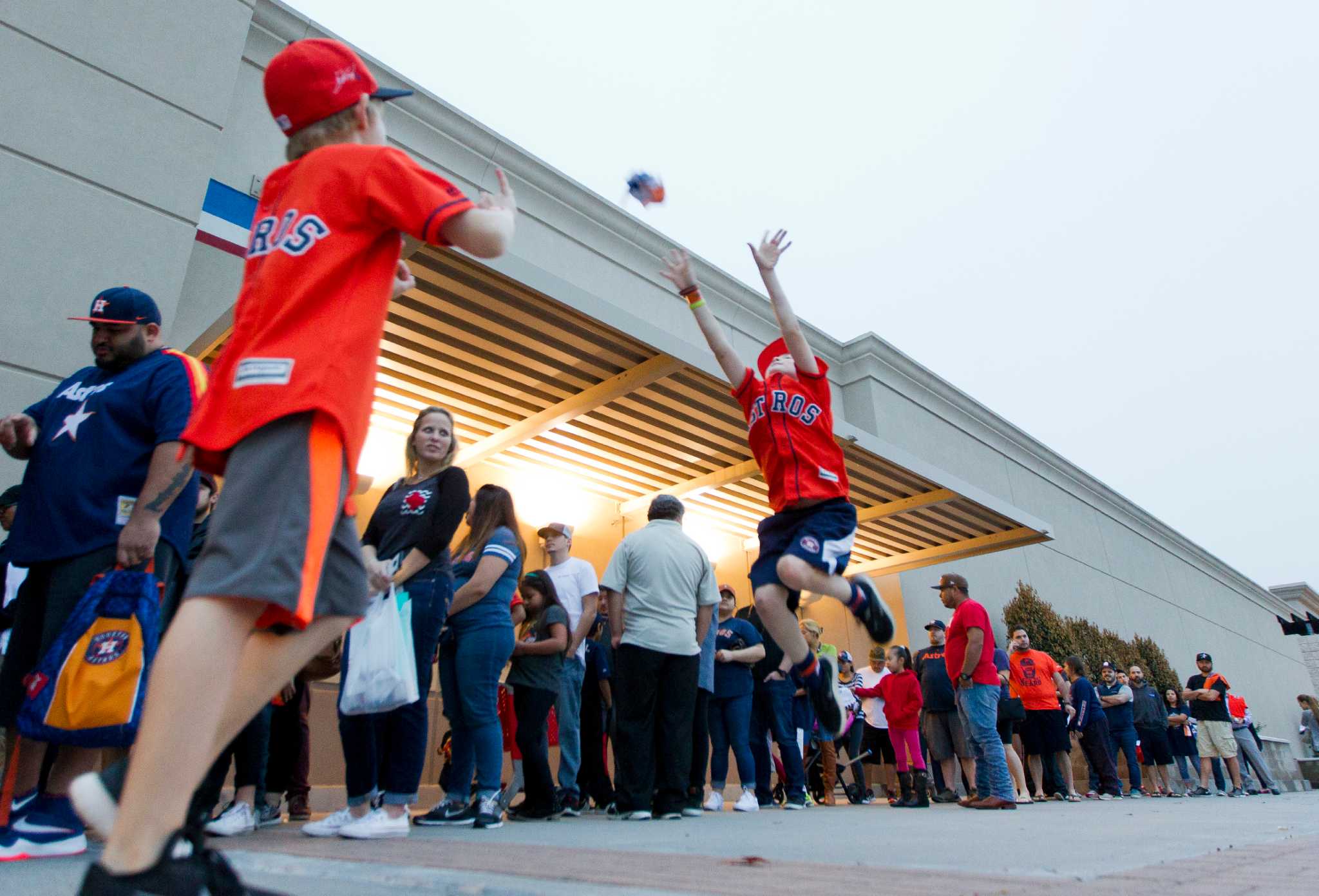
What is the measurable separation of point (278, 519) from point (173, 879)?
0.53 metres

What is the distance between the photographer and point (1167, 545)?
1144 inches

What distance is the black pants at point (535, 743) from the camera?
15.2 ft

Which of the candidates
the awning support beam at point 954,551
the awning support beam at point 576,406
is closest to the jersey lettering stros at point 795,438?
the awning support beam at point 576,406

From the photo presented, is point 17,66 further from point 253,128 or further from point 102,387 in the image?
point 102,387

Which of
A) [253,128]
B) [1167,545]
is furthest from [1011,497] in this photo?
[253,128]

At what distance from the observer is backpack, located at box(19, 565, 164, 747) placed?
231 centimetres

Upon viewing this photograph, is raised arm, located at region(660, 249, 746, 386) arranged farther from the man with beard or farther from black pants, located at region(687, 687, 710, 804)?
black pants, located at region(687, 687, 710, 804)


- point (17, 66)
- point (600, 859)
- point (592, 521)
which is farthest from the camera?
point (592, 521)

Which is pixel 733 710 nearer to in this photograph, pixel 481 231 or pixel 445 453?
pixel 445 453

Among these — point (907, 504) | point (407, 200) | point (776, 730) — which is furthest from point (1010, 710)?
point (407, 200)

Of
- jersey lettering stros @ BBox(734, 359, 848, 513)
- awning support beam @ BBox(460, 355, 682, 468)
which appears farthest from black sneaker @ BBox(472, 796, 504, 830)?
awning support beam @ BBox(460, 355, 682, 468)

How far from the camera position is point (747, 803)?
621cm

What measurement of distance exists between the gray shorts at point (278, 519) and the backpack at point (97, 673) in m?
1.30

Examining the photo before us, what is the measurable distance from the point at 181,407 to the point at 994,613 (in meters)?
17.1
